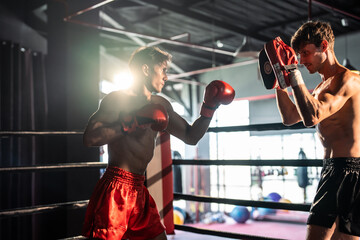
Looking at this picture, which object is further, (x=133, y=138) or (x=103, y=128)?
(x=133, y=138)

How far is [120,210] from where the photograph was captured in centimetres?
168

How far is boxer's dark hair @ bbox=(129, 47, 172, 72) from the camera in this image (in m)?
1.86

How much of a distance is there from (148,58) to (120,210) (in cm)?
80

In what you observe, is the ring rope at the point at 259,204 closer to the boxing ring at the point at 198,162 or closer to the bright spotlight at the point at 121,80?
the boxing ring at the point at 198,162

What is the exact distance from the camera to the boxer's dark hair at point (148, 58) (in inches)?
73.1

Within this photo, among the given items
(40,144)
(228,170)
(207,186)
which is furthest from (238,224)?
(40,144)

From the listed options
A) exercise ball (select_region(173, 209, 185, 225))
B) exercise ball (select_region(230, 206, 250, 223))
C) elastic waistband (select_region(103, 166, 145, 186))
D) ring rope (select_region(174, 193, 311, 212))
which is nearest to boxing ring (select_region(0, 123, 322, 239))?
ring rope (select_region(174, 193, 311, 212))

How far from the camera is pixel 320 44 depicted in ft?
5.12

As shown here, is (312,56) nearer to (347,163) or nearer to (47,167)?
(347,163)

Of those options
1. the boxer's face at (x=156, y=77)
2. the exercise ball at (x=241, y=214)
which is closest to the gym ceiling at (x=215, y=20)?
the exercise ball at (x=241, y=214)

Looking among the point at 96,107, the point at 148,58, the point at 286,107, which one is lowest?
the point at 286,107

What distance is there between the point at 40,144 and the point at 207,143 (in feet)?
29.3

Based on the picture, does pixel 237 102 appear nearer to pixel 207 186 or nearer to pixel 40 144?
pixel 207 186

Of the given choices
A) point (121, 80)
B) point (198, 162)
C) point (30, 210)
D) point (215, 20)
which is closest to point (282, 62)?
point (198, 162)
